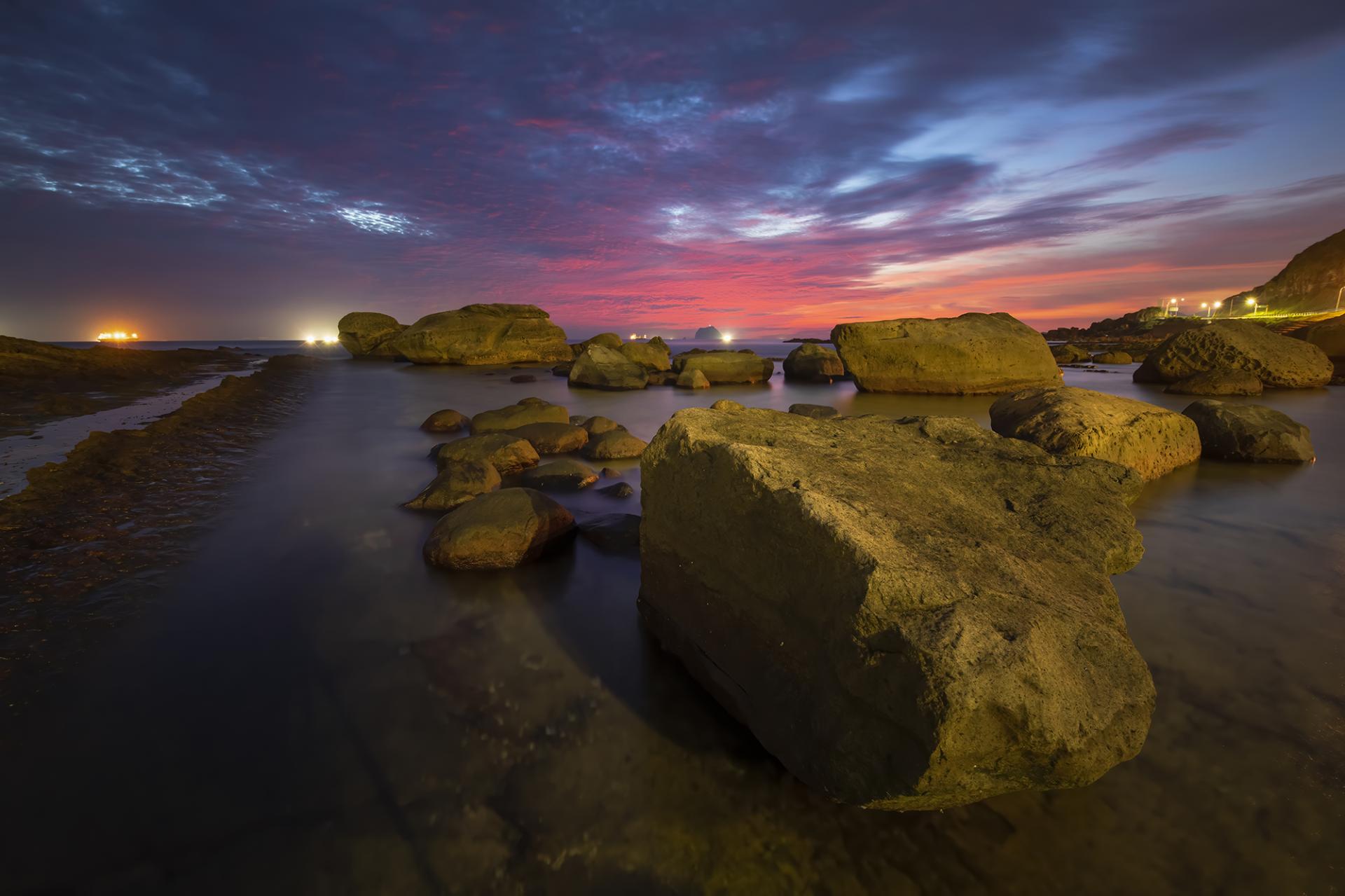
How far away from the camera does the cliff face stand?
7275 cm

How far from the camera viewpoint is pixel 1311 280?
75.9 meters

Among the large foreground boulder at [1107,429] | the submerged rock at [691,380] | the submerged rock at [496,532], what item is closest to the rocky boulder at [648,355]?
the submerged rock at [691,380]

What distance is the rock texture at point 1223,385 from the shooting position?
55.0 ft

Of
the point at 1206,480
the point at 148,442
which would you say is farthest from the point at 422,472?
the point at 1206,480

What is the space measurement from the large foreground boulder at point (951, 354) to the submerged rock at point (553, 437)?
12.3 meters

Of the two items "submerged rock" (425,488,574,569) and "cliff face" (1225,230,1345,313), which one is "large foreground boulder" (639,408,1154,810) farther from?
"cliff face" (1225,230,1345,313)

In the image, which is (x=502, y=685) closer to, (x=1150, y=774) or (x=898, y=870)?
(x=898, y=870)

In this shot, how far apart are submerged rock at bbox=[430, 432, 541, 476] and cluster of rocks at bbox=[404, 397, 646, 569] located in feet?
0.04

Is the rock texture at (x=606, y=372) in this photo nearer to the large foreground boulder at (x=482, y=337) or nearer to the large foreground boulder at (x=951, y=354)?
the large foreground boulder at (x=951, y=354)

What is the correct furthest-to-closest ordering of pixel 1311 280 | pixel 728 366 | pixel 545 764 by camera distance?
pixel 1311 280
pixel 728 366
pixel 545 764

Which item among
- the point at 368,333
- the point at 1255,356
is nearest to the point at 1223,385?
the point at 1255,356

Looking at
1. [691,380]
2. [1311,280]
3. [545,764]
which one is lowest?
[545,764]

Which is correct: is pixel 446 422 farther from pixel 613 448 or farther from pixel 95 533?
pixel 95 533

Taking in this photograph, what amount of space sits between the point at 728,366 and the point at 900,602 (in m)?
23.0
